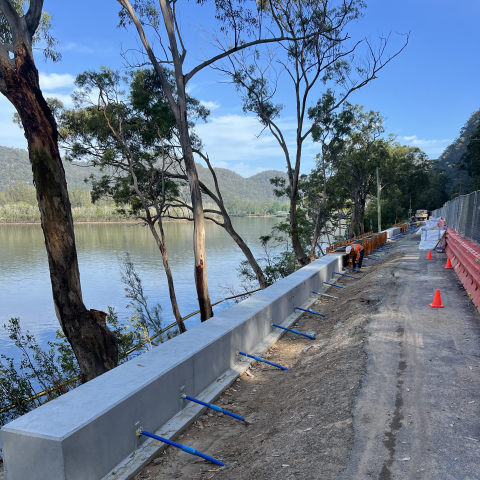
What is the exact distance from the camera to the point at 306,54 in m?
22.0

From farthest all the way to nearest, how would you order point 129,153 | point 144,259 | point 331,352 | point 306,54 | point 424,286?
1. point 144,259
2. point 306,54
3. point 129,153
4. point 424,286
5. point 331,352

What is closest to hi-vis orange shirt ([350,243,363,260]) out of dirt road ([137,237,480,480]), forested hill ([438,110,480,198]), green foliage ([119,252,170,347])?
dirt road ([137,237,480,480])

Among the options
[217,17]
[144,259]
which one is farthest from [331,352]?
[144,259]

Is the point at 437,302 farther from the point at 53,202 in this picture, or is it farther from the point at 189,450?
the point at 53,202

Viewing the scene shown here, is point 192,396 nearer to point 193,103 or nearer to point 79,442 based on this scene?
point 79,442

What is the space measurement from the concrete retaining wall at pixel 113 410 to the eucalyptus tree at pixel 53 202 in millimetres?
3192

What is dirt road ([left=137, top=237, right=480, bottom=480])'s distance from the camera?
10.9 ft

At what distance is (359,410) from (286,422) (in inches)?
31.8

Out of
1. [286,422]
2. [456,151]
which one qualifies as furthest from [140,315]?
[456,151]

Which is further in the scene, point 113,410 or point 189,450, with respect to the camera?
point 189,450

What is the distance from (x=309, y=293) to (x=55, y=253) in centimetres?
644

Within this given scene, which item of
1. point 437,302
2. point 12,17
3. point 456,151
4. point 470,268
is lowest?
point 437,302

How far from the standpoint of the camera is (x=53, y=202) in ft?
26.3

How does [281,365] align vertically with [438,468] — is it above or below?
below
